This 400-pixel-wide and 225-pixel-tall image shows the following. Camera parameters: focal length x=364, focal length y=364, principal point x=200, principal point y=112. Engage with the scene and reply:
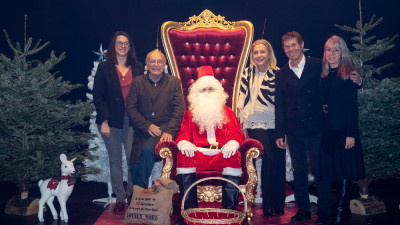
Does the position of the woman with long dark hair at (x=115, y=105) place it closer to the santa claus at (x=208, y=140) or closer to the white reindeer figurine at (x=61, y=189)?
the white reindeer figurine at (x=61, y=189)

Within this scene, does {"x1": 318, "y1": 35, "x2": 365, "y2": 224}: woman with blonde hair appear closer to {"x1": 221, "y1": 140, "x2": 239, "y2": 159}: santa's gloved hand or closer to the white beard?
{"x1": 221, "y1": 140, "x2": 239, "y2": 159}: santa's gloved hand

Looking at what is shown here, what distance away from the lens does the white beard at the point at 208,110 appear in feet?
12.3

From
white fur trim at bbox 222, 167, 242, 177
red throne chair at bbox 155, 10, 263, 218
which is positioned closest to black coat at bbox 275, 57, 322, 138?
white fur trim at bbox 222, 167, 242, 177

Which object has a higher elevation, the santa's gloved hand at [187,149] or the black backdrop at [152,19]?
the black backdrop at [152,19]

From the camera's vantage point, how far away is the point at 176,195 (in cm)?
353

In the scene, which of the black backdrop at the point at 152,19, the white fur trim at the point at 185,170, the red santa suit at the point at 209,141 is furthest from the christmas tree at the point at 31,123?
the black backdrop at the point at 152,19

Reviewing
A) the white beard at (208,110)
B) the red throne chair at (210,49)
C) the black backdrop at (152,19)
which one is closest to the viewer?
the white beard at (208,110)

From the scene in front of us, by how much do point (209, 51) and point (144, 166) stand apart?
1.72 m

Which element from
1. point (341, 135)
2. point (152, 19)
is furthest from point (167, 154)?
point (152, 19)

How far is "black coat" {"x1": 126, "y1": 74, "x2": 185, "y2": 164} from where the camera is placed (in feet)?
12.8

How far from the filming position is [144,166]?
12.6 ft

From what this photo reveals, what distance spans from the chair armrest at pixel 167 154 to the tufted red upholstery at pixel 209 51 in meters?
1.25

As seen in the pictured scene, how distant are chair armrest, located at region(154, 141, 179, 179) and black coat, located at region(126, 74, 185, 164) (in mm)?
335

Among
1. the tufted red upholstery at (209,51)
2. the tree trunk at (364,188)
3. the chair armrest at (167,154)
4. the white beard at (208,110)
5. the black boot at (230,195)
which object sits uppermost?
the tufted red upholstery at (209,51)
